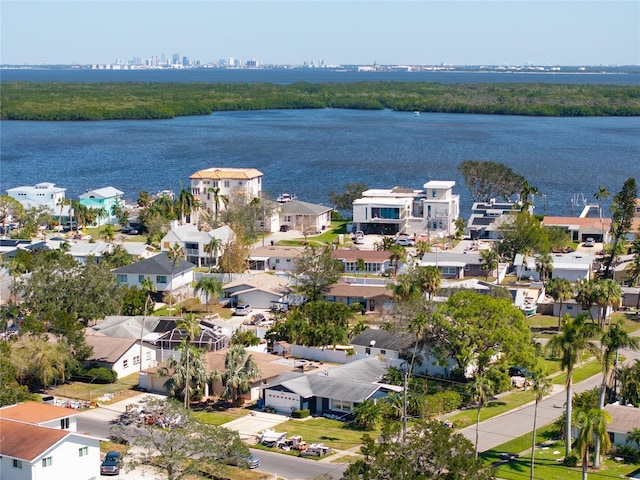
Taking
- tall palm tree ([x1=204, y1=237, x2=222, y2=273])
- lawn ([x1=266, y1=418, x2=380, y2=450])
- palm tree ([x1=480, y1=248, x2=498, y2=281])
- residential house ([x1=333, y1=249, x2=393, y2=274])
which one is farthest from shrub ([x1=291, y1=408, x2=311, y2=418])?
tall palm tree ([x1=204, y1=237, x2=222, y2=273])

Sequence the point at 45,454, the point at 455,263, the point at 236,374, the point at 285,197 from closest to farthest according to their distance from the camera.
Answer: the point at 45,454, the point at 236,374, the point at 455,263, the point at 285,197

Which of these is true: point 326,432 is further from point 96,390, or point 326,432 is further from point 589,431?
point 96,390

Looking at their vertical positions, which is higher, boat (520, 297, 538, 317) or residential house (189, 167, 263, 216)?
residential house (189, 167, 263, 216)

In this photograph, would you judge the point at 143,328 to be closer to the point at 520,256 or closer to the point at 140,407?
the point at 140,407

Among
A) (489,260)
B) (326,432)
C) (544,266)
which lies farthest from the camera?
(489,260)

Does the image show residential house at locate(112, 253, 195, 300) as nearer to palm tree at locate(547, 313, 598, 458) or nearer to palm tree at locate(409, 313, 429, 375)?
palm tree at locate(409, 313, 429, 375)

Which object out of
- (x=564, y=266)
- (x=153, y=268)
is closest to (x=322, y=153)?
(x=564, y=266)
